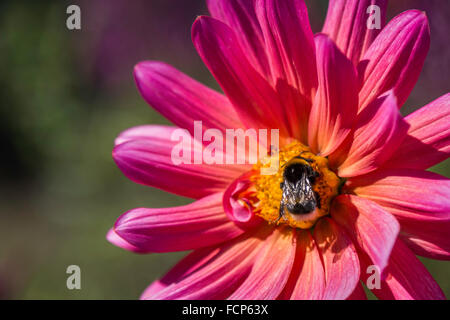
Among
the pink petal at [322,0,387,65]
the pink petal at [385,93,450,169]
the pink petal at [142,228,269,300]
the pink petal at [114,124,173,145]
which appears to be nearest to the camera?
the pink petal at [385,93,450,169]

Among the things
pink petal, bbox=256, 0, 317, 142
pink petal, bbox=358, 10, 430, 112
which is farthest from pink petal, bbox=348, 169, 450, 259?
pink petal, bbox=256, 0, 317, 142

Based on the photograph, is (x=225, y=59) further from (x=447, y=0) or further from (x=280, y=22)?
(x=447, y=0)

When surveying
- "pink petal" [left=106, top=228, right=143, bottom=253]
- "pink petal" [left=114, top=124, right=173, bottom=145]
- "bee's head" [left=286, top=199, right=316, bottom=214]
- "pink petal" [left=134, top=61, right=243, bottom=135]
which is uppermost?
"pink petal" [left=134, top=61, right=243, bottom=135]

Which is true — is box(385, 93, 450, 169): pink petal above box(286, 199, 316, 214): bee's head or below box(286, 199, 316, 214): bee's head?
above

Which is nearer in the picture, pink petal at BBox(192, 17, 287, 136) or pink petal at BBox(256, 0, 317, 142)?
pink petal at BBox(256, 0, 317, 142)

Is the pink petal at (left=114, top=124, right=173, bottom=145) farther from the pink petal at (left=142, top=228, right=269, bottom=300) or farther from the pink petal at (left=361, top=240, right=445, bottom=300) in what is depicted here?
the pink petal at (left=361, top=240, right=445, bottom=300)

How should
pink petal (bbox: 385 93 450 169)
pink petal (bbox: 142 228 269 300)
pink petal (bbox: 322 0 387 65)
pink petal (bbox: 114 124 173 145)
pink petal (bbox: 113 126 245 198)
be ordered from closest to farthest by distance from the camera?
pink petal (bbox: 385 93 450 169), pink petal (bbox: 322 0 387 65), pink petal (bbox: 142 228 269 300), pink petal (bbox: 113 126 245 198), pink petal (bbox: 114 124 173 145)

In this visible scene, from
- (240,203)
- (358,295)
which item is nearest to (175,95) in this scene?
(240,203)
